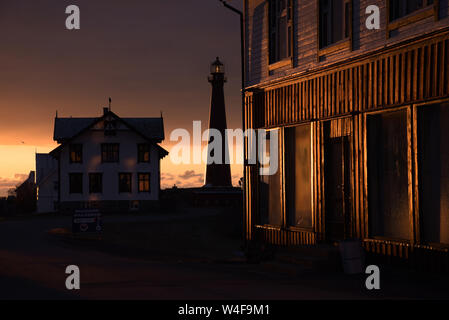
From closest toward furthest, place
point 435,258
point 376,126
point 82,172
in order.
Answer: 1. point 435,258
2. point 376,126
3. point 82,172

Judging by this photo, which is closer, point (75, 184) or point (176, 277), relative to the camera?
point (176, 277)

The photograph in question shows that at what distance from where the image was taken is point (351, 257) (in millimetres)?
12938

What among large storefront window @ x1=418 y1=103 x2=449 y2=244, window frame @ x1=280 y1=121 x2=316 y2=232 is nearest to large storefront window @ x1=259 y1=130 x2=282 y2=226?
window frame @ x1=280 y1=121 x2=316 y2=232

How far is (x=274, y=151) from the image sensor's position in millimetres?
17906

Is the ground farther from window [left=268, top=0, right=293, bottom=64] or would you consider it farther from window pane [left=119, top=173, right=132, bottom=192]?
window pane [left=119, top=173, right=132, bottom=192]

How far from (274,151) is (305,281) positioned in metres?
6.44

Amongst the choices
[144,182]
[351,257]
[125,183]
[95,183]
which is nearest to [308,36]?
[351,257]

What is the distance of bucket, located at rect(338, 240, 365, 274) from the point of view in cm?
1293

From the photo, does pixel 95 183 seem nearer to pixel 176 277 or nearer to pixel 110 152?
pixel 110 152

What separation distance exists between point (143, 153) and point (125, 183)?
2938mm

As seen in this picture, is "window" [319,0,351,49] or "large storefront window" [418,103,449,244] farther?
"window" [319,0,351,49]

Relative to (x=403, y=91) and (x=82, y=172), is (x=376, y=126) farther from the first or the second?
(x=82, y=172)
